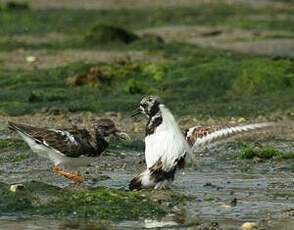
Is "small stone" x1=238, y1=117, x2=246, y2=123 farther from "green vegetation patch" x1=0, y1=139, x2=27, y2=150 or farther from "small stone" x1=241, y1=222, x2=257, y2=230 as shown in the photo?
"small stone" x1=241, y1=222, x2=257, y2=230

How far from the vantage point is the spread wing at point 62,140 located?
1186 cm

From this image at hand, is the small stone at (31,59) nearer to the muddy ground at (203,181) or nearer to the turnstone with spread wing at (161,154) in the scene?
the muddy ground at (203,181)

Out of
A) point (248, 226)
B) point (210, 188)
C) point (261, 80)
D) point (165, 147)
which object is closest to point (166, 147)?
point (165, 147)

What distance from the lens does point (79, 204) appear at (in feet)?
34.1

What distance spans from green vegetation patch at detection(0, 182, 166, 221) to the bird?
55cm

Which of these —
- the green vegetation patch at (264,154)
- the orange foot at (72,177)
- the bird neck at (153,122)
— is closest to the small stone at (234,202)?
the bird neck at (153,122)

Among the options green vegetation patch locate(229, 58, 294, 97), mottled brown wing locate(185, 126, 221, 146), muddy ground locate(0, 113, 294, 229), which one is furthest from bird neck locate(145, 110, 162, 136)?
green vegetation patch locate(229, 58, 294, 97)

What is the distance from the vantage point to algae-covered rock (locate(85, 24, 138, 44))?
2327 centimetres

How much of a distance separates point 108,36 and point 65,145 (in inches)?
457

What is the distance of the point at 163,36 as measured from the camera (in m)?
25.7

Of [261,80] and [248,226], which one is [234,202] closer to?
[248,226]

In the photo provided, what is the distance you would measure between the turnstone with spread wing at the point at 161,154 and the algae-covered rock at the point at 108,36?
39.1 ft

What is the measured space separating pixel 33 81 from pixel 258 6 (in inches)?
551

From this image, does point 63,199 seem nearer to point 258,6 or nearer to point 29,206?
point 29,206
